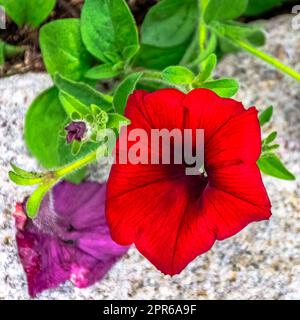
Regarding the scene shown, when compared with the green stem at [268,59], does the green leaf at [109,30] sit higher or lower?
higher

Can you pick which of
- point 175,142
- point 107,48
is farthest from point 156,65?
point 175,142

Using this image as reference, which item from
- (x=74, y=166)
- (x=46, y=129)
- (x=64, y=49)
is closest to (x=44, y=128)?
(x=46, y=129)

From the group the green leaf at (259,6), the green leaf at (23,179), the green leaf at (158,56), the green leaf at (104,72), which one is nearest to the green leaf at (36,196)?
the green leaf at (23,179)

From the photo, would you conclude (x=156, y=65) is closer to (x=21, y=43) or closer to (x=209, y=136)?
(x=21, y=43)

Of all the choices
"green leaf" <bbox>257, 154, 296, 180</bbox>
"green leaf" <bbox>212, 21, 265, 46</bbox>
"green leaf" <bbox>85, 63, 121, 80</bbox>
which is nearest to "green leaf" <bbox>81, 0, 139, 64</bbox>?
"green leaf" <bbox>85, 63, 121, 80</bbox>

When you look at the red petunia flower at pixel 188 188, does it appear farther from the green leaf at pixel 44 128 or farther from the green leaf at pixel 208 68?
Result: the green leaf at pixel 44 128

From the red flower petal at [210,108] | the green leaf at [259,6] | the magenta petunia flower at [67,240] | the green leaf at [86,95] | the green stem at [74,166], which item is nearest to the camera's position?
the red flower petal at [210,108]

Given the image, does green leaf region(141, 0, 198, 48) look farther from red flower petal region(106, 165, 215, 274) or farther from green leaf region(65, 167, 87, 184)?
red flower petal region(106, 165, 215, 274)
